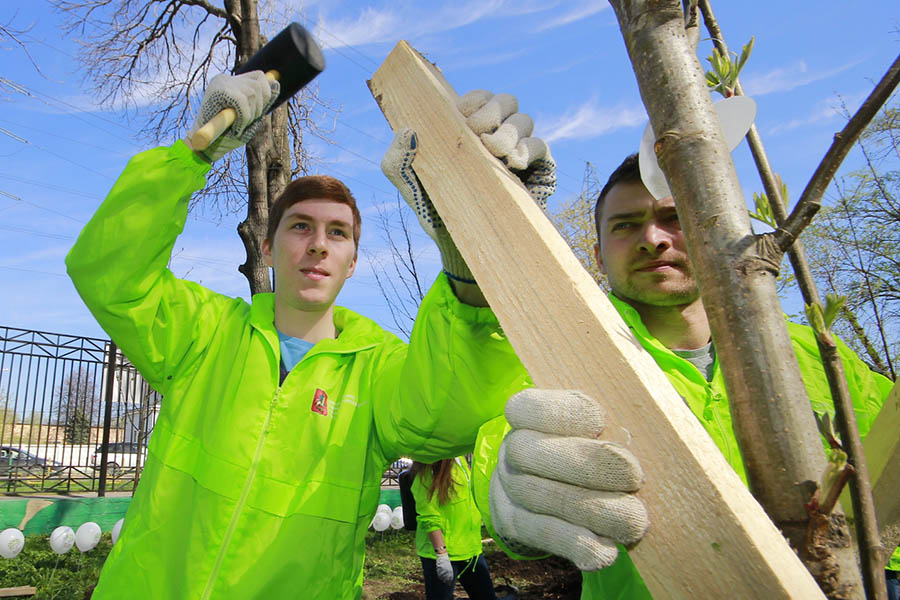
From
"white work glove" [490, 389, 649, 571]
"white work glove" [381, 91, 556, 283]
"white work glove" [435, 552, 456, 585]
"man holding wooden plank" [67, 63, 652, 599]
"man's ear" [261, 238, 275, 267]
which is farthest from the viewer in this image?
"white work glove" [435, 552, 456, 585]

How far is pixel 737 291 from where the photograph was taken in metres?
0.80

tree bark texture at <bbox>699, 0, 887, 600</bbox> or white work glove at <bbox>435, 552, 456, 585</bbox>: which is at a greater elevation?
tree bark texture at <bbox>699, 0, 887, 600</bbox>

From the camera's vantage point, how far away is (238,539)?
178 centimetres

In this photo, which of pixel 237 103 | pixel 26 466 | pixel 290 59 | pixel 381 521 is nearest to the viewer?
pixel 237 103

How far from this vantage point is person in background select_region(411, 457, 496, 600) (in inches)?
200

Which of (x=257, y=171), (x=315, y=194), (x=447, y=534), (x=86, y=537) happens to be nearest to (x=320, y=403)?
(x=315, y=194)

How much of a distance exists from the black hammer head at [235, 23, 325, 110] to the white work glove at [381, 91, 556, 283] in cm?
102

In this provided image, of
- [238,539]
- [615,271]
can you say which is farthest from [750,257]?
[238,539]

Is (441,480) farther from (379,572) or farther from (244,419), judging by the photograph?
(244,419)

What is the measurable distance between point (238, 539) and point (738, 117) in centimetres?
177

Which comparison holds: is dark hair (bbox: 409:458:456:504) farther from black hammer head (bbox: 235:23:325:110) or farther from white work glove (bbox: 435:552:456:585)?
black hammer head (bbox: 235:23:325:110)

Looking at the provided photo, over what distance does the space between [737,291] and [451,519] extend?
4883 millimetres

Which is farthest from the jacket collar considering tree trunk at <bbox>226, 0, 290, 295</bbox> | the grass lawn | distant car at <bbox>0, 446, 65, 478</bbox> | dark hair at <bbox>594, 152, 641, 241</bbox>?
distant car at <bbox>0, 446, 65, 478</bbox>

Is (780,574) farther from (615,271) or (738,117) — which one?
(615,271)
